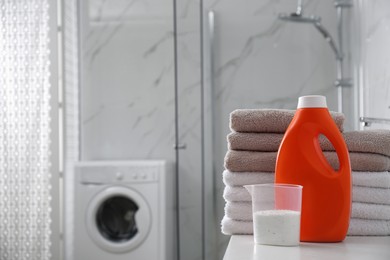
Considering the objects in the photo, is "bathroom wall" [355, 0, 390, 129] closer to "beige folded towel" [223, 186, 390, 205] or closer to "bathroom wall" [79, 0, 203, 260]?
"beige folded towel" [223, 186, 390, 205]

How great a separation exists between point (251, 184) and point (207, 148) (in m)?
2.05

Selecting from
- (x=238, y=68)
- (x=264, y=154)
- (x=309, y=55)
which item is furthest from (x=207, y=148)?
(x=264, y=154)

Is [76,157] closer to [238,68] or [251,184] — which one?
[238,68]

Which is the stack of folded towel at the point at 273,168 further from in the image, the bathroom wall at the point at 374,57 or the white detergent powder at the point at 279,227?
the bathroom wall at the point at 374,57

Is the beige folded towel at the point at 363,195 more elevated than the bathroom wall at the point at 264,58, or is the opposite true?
the bathroom wall at the point at 264,58

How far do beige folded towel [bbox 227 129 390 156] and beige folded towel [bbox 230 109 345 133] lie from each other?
1 centimetres

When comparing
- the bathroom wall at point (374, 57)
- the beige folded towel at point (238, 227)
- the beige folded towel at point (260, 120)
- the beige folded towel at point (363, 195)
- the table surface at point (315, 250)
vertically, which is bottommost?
the table surface at point (315, 250)

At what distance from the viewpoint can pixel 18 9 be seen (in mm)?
3277

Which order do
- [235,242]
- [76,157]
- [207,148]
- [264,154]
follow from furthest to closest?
[76,157]
[207,148]
[264,154]
[235,242]

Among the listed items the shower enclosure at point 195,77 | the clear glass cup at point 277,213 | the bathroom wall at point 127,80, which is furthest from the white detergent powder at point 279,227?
the bathroom wall at point 127,80

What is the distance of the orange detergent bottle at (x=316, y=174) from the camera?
1.04 metres

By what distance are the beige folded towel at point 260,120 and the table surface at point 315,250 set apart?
21 centimetres

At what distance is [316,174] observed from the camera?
3.45 feet

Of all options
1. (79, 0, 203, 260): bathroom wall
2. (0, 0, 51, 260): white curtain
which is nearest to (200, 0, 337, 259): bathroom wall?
(79, 0, 203, 260): bathroom wall
